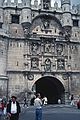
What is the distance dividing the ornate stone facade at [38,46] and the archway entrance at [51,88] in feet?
0.57

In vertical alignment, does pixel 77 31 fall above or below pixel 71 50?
above

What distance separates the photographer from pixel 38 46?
1129 inches

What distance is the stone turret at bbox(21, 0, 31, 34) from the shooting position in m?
28.6

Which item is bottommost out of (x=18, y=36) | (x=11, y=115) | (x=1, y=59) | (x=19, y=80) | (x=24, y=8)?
(x=11, y=115)

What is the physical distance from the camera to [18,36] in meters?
28.4

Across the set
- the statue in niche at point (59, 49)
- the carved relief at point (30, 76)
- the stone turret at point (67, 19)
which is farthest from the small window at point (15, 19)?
the carved relief at point (30, 76)

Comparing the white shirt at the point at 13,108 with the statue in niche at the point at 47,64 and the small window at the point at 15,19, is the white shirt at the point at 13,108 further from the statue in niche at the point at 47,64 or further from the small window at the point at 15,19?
the small window at the point at 15,19

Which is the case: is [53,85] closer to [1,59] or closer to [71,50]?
[71,50]

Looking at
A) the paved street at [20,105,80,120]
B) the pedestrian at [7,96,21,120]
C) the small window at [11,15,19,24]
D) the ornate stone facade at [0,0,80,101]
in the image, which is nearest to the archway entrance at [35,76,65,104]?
the ornate stone facade at [0,0,80,101]

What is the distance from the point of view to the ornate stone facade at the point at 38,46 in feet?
90.2

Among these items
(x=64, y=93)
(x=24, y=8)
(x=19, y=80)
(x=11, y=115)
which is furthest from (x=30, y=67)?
(x=11, y=115)

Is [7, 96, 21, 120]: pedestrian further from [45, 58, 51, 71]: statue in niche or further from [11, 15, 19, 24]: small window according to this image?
[11, 15, 19, 24]: small window

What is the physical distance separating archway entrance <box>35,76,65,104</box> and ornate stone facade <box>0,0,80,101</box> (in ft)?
0.57

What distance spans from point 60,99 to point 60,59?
14.6 ft
